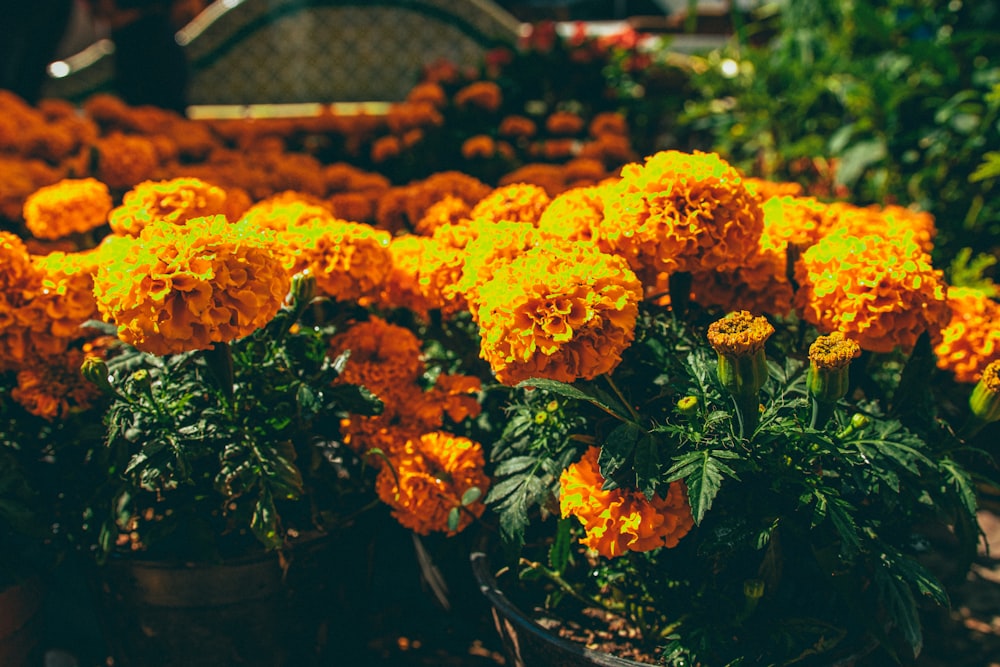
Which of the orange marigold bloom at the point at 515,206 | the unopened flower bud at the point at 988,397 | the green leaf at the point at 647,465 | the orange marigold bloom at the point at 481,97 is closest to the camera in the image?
the green leaf at the point at 647,465

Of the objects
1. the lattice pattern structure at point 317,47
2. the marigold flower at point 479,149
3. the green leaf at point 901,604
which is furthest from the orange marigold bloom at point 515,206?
the lattice pattern structure at point 317,47

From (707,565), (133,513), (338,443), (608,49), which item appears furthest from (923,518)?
(608,49)

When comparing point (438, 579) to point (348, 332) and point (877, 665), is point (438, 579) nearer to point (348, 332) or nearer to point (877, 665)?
point (348, 332)

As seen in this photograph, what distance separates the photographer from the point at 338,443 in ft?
6.11

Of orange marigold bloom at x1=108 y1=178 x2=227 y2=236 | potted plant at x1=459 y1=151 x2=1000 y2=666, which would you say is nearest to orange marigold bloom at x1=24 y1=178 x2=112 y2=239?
orange marigold bloom at x1=108 y1=178 x2=227 y2=236

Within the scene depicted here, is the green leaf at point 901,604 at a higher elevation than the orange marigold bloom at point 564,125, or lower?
lower

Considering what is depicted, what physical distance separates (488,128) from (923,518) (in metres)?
3.00

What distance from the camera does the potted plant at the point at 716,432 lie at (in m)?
1.41

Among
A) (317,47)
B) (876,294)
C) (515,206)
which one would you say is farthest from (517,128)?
(317,47)

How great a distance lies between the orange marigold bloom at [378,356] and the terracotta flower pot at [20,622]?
846 millimetres

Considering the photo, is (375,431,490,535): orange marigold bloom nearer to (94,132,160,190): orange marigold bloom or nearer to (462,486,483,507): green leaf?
(462,486,483,507): green leaf

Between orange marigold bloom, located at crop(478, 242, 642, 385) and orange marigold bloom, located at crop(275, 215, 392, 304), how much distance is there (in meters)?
0.46

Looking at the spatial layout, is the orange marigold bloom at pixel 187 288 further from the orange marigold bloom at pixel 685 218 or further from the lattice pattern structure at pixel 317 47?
the lattice pattern structure at pixel 317 47

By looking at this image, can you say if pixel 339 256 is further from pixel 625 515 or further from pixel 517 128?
pixel 517 128
